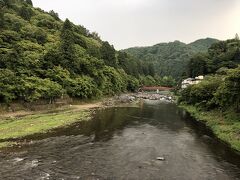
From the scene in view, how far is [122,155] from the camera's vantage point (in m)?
32.7

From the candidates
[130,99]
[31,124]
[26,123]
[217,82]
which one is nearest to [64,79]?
[130,99]

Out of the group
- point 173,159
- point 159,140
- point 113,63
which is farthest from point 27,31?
point 173,159

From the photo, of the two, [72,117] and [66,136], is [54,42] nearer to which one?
[72,117]

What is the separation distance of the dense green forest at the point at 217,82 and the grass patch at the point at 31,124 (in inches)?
972

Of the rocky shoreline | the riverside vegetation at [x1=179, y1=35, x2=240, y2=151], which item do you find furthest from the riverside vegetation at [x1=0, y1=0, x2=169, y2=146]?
the riverside vegetation at [x1=179, y1=35, x2=240, y2=151]

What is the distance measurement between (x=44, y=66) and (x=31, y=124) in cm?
3412

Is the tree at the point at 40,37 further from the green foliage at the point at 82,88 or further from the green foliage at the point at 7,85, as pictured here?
the green foliage at the point at 7,85

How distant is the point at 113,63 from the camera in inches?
5276

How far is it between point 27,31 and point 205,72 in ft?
252

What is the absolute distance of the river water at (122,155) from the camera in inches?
1054

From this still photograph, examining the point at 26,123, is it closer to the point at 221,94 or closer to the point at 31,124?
the point at 31,124

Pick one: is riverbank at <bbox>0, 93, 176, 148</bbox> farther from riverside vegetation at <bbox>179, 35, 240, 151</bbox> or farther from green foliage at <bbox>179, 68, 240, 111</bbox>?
green foliage at <bbox>179, 68, 240, 111</bbox>

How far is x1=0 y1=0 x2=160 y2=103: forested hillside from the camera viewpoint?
66.2 metres

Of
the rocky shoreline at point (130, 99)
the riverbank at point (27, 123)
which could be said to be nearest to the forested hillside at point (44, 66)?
the riverbank at point (27, 123)
